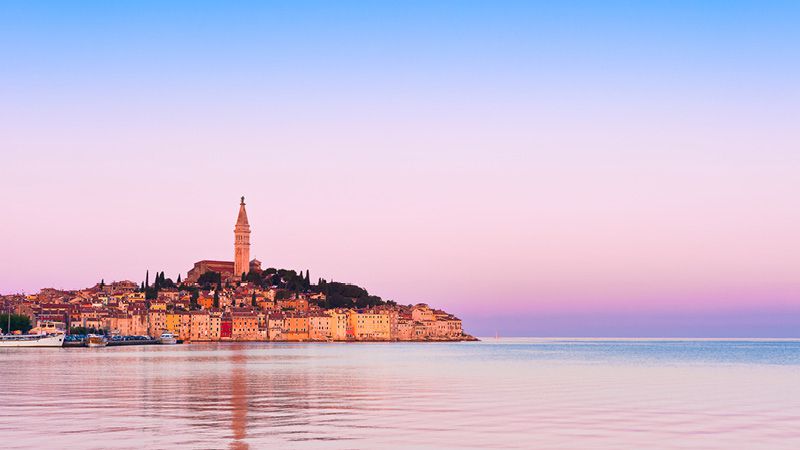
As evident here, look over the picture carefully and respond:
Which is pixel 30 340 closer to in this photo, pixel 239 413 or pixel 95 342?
pixel 95 342

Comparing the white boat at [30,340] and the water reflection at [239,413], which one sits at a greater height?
the white boat at [30,340]

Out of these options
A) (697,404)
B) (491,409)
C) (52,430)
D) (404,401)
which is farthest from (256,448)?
(697,404)

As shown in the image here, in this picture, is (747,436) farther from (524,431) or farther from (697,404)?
(697,404)

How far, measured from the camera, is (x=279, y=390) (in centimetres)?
4031

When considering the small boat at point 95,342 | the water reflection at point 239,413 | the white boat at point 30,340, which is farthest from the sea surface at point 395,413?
the small boat at point 95,342

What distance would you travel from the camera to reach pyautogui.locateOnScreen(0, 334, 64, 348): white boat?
139 metres

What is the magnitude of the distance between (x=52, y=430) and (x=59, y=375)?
3040cm

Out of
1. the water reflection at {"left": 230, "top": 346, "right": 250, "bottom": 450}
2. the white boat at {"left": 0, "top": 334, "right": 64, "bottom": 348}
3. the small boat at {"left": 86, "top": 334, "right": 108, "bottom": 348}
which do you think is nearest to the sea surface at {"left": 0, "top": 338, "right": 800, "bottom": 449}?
the water reflection at {"left": 230, "top": 346, "right": 250, "bottom": 450}

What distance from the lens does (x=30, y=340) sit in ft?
470

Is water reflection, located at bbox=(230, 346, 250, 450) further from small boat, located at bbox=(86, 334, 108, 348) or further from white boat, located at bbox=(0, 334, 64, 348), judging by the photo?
small boat, located at bbox=(86, 334, 108, 348)

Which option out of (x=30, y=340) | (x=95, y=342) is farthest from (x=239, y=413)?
(x=95, y=342)

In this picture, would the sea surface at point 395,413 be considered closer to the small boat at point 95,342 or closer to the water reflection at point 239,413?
the water reflection at point 239,413

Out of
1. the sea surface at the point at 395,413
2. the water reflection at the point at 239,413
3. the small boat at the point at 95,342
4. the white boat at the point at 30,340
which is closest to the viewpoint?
the water reflection at the point at 239,413

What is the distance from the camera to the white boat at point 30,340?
457 feet
